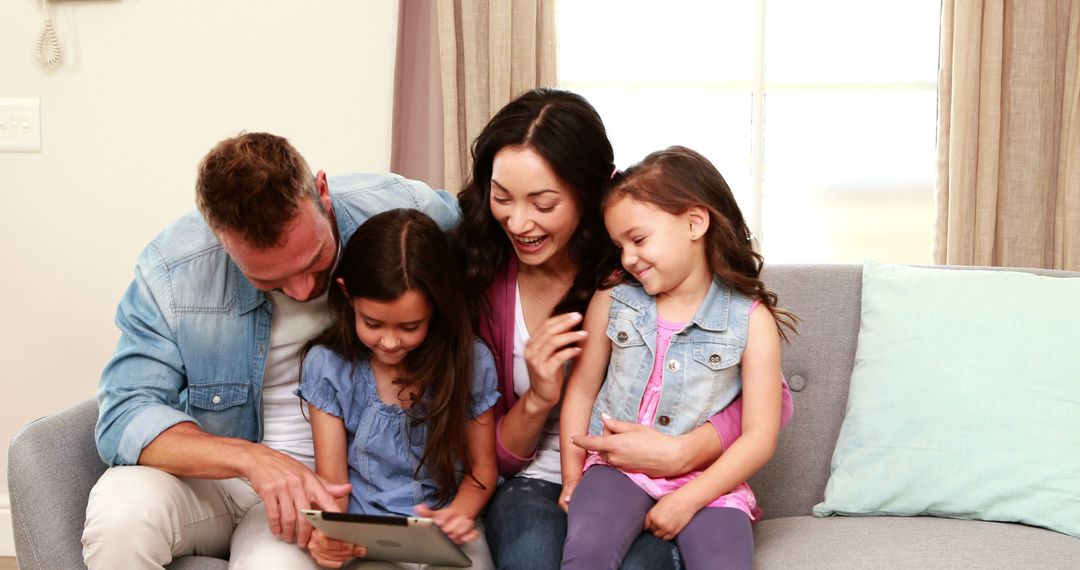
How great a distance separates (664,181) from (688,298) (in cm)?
21

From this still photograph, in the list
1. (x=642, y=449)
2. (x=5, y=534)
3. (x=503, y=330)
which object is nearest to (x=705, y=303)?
(x=642, y=449)

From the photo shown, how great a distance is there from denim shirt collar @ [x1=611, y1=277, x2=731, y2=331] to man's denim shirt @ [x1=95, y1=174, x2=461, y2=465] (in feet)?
2.07

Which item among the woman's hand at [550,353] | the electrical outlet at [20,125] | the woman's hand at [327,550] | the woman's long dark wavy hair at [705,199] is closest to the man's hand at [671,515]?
the woman's hand at [550,353]

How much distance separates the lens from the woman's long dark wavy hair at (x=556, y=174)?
168cm

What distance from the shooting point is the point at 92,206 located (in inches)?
110

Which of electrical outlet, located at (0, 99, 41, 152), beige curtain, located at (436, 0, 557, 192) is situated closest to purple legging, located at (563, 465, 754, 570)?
beige curtain, located at (436, 0, 557, 192)

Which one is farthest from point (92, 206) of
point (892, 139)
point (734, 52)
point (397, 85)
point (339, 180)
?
point (892, 139)

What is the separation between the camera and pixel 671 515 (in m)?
1.53

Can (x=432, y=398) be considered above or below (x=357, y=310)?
below

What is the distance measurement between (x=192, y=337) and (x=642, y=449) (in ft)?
2.56

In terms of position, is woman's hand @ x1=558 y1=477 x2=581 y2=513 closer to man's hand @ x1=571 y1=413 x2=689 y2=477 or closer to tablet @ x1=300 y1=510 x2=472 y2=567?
man's hand @ x1=571 y1=413 x2=689 y2=477

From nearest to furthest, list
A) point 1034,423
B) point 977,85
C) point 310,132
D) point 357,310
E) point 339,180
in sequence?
point 357,310, point 1034,423, point 339,180, point 977,85, point 310,132

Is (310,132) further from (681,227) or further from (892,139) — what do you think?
(892,139)

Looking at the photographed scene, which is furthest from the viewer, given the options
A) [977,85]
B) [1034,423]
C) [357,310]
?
[977,85]
